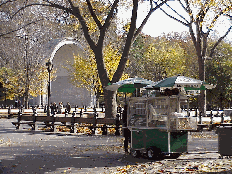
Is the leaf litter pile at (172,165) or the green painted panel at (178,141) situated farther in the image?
the green painted panel at (178,141)

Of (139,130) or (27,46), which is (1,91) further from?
(139,130)

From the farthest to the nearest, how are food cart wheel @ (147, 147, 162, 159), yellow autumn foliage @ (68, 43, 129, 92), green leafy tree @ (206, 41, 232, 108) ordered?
green leafy tree @ (206, 41, 232, 108) → yellow autumn foliage @ (68, 43, 129, 92) → food cart wheel @ (147, 147, 162, 159)

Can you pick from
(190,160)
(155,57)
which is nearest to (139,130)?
(190,160)

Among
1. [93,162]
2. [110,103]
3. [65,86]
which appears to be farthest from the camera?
[65,86]

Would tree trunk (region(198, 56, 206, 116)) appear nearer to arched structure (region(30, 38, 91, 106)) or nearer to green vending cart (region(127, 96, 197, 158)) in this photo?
green vending cart (region(127, 96, 197, 158))

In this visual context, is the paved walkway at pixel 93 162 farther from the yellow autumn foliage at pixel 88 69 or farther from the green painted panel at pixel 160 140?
the yellow autumn foliage at pixel 88 69

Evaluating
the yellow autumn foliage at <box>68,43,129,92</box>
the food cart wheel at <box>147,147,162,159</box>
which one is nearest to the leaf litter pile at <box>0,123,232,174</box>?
the food cart wheel at <box>147,147,162,159</box>

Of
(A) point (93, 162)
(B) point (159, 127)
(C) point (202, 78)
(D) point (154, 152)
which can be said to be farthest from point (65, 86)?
(A) point (93, 162)

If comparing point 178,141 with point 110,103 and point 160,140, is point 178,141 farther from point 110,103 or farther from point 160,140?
point 110,103

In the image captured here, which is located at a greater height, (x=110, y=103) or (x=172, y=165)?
(x=110, y=103)

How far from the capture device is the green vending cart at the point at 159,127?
13.2 metres

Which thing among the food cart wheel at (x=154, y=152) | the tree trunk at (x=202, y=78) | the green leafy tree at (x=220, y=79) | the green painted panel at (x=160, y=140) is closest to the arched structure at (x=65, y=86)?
the green leafy tree at (x=220, y=79)

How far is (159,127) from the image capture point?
1333 cm

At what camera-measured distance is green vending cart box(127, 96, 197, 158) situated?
13.2m
